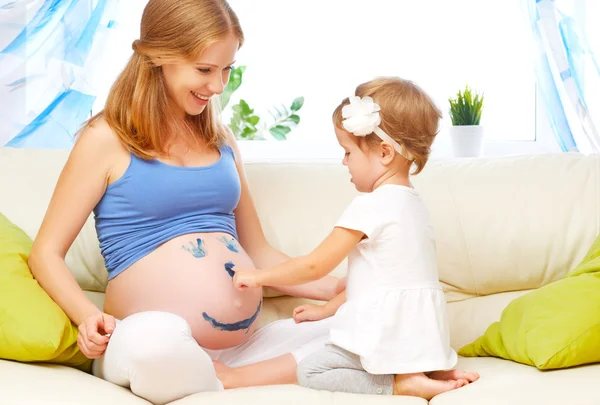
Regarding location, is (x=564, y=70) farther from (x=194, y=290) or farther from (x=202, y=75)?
(x=194, y=290)

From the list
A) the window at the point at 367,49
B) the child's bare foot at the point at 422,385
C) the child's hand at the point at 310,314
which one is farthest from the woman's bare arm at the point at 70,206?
the window at the point at 367,49

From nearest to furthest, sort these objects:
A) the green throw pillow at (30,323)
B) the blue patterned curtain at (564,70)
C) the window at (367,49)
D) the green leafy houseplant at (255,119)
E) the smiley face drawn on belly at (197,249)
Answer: the green throw pillow at (30,323)
the smiley face drawn on belly at (197,249)
the blue patterned curtain at (564,70)
the green leafy houseplant at (255,119)
the window at (367,49)

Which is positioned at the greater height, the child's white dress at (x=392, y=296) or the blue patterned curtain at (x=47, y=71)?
the blue patterned curtain at (x=47, y=71)

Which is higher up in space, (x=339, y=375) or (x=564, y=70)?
(x=564, y=70)

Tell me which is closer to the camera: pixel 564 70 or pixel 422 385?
pixel 422 385

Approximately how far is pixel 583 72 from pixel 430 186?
3.08 feet

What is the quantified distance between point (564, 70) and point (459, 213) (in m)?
0.91

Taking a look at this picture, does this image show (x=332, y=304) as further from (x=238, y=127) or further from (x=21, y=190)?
(x=238, y=127)

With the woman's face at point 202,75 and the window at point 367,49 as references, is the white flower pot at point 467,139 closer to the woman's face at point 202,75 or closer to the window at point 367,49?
the window at point 367,49

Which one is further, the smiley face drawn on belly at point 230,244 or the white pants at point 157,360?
the smiley face drawn on belly at point 230,244

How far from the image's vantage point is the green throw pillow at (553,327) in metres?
1.70

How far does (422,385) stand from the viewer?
1669mm

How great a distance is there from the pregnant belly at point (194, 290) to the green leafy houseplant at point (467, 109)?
4.54 feet

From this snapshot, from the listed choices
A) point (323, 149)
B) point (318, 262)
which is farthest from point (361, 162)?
point (323, 149)
